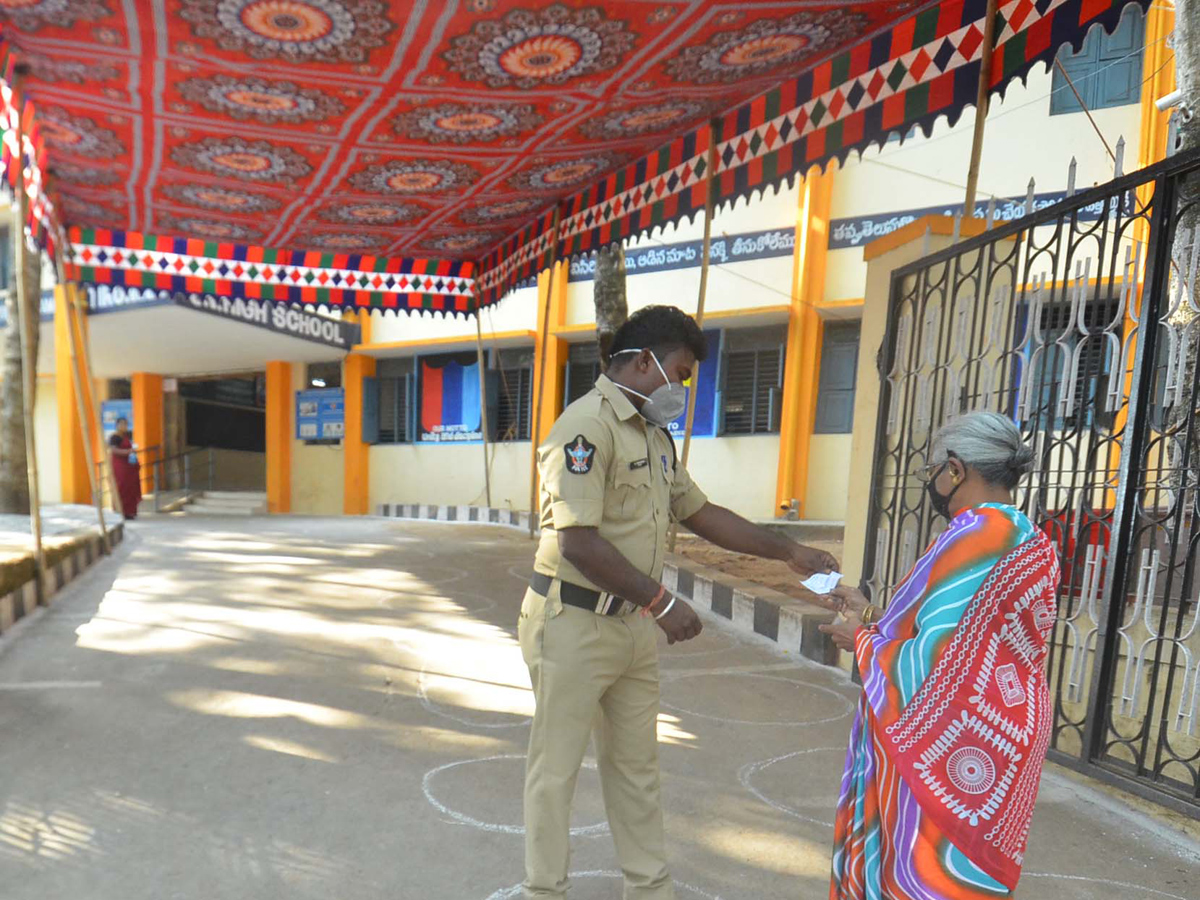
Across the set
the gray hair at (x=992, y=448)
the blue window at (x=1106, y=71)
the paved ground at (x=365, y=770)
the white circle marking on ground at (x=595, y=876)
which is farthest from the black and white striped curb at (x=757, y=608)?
the blue window at (x=1106, y=71)

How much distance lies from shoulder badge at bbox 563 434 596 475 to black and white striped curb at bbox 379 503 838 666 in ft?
9.60

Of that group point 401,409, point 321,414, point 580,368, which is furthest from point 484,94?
point 321,414

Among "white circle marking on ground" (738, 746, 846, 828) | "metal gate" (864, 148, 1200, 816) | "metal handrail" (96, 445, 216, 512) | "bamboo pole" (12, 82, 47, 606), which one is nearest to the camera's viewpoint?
"white circle marking on ground" (738, 746, 846, 828)

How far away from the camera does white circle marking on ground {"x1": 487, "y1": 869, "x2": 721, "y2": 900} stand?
210 cm

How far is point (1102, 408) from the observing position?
3260 millimetres

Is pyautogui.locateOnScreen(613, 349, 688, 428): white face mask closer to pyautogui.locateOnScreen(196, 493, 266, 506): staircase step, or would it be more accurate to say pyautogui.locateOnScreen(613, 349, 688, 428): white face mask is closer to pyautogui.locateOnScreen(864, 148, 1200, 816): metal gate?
pyautogui.locateOnScreen(864, 148, 1200, 816): metal gate

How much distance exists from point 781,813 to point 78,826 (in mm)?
2300

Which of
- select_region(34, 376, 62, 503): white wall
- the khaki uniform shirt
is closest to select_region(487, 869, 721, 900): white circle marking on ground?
the khaki uniform shirt

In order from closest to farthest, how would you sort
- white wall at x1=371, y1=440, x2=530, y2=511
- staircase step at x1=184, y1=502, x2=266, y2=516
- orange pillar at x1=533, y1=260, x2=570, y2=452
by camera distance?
orange pillar at x1=533, y1=260, x2=570, y2=452 < white wall at x1=371, y1=440, x2=530, y2=511 < staircase step at x1=184, y1=502, x2=266, y2=516

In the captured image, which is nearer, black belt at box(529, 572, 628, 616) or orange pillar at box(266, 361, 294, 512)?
black belt at box(529, 572, 628, 616)

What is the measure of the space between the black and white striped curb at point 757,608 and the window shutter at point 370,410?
33.0 ft

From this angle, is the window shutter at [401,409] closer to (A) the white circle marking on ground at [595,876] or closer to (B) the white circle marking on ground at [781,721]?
(B) the white circle marking on ground at [781,721]

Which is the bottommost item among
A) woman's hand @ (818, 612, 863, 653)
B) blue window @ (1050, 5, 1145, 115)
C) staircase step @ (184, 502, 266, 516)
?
staircase step @ (184, 502, 266, 516)

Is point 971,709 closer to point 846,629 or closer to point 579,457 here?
point 846,629
